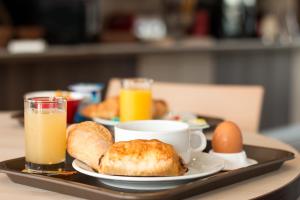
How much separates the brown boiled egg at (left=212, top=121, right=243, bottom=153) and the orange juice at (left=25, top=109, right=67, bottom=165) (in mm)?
309

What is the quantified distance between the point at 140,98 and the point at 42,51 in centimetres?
230

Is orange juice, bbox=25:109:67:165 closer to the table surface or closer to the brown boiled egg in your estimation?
the table surface

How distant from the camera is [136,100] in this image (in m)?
1.78

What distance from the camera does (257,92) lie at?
7.19 feet

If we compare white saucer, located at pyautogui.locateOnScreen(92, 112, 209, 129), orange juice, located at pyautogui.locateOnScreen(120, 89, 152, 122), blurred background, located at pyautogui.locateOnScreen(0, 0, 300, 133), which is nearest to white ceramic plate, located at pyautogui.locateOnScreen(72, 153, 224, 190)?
white saucer, located at pyautogui.locateOnScreen(92, 112, 209, 129)

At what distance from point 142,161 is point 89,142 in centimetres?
15

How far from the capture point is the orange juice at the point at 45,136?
123 centimetres

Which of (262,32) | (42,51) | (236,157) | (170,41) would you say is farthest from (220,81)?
(236,157)

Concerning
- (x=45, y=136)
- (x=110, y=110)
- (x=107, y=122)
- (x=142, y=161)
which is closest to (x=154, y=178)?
(x=142, y=161)

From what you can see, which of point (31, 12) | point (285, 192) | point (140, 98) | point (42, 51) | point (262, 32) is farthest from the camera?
point (262, 32)

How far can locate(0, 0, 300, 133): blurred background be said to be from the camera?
4125 millimetres

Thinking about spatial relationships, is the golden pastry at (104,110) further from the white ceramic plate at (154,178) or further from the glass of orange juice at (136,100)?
the white ceramic plate at (154,178)

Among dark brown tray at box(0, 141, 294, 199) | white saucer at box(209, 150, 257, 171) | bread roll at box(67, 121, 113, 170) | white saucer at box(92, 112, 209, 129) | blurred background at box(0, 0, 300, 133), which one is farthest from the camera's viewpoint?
blurred background at box(0, 0, 300, 133)

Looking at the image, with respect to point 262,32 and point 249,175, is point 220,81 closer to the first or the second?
point 262,32
